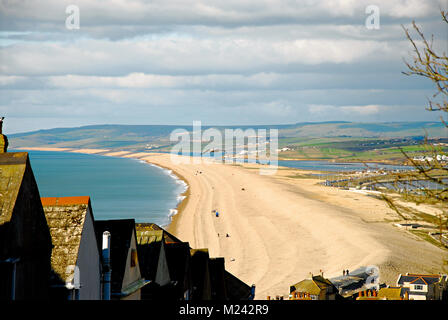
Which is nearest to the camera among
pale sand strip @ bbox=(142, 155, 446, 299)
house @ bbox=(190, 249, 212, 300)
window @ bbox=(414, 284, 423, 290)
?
house @ bbox=(190, 249, 212, 300)

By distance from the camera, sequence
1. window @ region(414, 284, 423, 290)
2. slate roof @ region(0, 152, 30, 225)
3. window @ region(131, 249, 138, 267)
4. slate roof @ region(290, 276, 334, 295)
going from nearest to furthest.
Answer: slate roof @ region(0, 152, 30, 225), window @ region(131, 249, 138, 267), slate roof @ region(290, 276, 334, 295), window @ region(414, 284, 423, 290)

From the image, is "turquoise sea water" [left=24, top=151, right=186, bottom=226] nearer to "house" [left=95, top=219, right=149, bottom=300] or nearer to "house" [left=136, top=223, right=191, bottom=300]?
"house" [left=136, top=223, right=191, bottom=300]

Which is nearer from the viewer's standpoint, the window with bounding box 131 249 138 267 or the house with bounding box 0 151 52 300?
the house with bounding box 0 151 52 300

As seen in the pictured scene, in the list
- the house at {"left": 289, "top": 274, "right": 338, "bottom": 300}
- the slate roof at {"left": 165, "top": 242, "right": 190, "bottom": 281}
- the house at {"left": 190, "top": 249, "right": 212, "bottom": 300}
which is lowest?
the house at {"left": 289, "top": 274, "right": 338, "bottom": 300}

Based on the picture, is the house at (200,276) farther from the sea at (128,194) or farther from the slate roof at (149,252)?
the sea at (128,194)

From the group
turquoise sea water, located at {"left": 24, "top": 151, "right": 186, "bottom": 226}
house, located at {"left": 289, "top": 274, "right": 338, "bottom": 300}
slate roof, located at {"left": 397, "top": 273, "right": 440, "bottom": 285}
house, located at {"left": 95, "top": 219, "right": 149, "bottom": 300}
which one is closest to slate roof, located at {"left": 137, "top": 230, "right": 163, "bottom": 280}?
house, located at {"left": 95, "top": 219, "right": 149, "bottom": 300}

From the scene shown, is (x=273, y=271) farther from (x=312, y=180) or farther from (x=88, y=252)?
(x=312, y=180)

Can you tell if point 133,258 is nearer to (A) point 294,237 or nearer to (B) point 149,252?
(B) point 149,252
